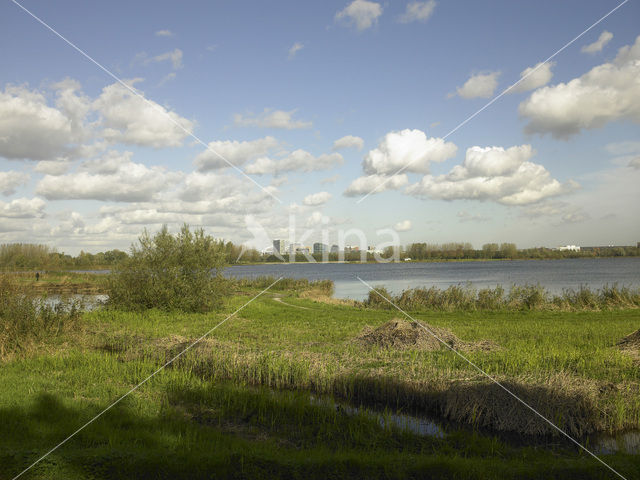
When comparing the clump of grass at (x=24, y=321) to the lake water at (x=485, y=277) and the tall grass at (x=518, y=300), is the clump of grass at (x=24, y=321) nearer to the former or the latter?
the tall grass at (x=518, y=300)

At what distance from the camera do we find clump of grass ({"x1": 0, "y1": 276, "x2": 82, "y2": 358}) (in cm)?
1403

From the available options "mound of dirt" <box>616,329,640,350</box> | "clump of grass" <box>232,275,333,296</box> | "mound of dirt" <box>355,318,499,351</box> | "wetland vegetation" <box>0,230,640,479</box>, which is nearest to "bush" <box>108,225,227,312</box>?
"wetland vegetation" <box>0,230,640,479</box>

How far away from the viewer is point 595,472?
711cm

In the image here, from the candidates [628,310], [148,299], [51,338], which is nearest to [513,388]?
[51,338]

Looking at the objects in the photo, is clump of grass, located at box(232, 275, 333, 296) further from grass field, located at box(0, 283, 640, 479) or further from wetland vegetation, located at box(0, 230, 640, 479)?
grass field, located at box(0, 283, 640, 479)

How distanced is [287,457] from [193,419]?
3.13 metres

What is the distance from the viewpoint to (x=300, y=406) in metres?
10.1

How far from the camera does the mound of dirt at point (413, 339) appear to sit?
1513 centimetres

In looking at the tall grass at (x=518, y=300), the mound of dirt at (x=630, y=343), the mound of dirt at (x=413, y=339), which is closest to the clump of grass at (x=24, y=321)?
the mound of dirt at (x=413, y=339)

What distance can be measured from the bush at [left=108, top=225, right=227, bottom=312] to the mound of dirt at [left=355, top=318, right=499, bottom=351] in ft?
41.0

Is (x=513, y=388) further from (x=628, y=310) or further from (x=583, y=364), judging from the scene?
(x=628, y=310)

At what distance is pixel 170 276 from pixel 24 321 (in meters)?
11.0

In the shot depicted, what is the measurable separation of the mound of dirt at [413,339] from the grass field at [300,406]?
446 millimetres

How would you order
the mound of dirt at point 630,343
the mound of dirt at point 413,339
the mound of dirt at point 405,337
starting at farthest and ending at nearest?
1. the mound of dirt at point 405,337
2. the mound of dirt at point 413,339
3. the mound of dirt at point 630,343
